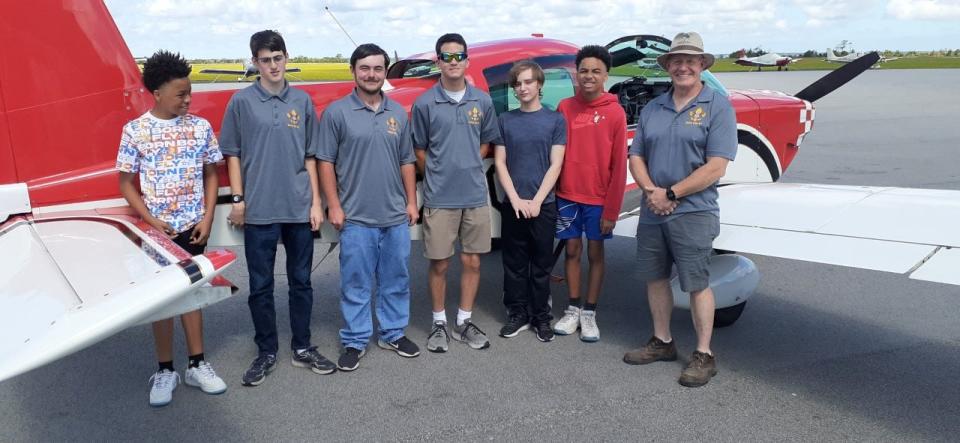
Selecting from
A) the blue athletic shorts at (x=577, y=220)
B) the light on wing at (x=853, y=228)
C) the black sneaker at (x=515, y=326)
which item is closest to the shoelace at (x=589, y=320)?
the black sneaker at (x=515, y=326)

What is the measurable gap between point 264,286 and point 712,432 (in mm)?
2425

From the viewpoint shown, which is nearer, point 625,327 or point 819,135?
point 625,327

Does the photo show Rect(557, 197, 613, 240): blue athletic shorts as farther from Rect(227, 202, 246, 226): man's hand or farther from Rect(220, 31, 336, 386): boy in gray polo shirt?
Rect(227, 202, 246, 226): man's hand

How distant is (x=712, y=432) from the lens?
11.0ft

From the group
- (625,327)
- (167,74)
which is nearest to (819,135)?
(625,327)

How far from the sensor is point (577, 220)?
14.2 ft

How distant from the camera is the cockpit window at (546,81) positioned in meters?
4.84

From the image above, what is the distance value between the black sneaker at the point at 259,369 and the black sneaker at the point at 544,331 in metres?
1.62

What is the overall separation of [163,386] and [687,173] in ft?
9.70

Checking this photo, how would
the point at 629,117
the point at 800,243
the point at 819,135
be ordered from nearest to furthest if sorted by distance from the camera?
the point at 800,243 → the point at 629,117 → the point at 819,135

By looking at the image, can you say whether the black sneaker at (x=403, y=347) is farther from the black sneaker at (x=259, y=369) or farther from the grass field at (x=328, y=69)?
the grass field at (x=328, y=69)

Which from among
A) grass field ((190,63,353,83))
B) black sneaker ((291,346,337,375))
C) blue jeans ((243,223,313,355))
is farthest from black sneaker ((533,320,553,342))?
grass field ((190,63,353,83))

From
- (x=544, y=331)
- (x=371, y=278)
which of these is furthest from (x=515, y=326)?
(x=371, y=278)

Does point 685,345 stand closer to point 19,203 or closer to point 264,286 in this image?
point 264,286
